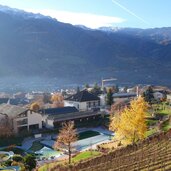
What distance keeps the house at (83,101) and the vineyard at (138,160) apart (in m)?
31.1

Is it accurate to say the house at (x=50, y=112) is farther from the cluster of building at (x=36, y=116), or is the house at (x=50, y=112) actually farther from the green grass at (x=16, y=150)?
the green grass at (x=16, y=150)

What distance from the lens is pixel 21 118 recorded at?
4078cm

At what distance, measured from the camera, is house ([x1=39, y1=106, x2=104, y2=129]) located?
142 feet

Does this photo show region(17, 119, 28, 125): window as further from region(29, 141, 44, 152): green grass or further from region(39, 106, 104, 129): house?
region(29, 141, 44, 152): green grass

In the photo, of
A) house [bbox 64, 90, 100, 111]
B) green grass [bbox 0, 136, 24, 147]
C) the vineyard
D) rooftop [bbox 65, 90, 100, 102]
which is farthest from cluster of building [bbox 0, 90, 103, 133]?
the vineyard

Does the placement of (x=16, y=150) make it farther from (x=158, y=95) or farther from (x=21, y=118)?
(x=158, y=95)

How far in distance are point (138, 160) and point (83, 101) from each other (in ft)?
117

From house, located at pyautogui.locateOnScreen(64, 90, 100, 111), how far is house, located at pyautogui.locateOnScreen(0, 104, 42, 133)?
12.3 metres

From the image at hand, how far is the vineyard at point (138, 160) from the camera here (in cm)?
1720

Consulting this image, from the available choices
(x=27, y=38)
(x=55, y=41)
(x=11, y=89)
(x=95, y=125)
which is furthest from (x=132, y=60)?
(x=95, y=125)

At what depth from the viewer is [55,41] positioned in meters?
197

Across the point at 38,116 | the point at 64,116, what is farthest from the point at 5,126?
the point at 64,116

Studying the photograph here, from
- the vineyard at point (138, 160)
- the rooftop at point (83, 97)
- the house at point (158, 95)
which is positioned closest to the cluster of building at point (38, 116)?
the rooftop at point (83, 97)

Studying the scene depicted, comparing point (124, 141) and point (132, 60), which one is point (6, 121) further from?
point (132, 60)
